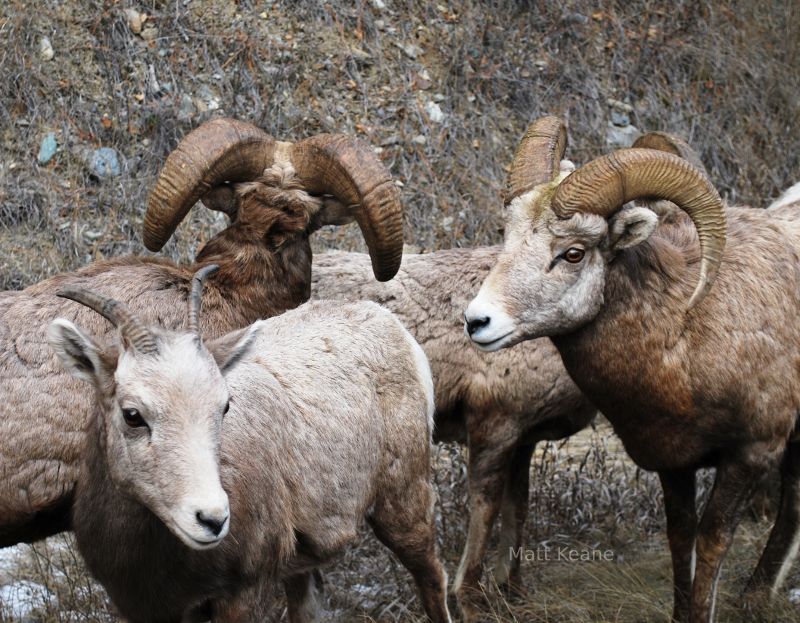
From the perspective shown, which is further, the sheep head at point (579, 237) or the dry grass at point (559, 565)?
the dry grass at point (559, 565)

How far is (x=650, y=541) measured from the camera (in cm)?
823

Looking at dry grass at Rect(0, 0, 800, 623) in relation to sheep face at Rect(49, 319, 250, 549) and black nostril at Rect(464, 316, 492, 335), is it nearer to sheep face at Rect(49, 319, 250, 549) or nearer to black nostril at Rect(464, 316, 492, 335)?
black nostril at Rect(464, 316, 492, 335)

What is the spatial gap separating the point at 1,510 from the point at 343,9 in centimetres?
845

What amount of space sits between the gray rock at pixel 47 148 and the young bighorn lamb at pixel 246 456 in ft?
18.6

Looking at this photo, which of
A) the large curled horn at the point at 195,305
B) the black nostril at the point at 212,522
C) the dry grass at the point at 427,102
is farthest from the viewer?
the dry grass at the point at 427,102

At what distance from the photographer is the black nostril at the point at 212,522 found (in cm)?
395

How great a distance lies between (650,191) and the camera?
5.76 metres

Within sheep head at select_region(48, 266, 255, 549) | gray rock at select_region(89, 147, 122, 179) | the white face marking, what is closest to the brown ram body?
sheep head at select_region(48, 266, 255, 549)

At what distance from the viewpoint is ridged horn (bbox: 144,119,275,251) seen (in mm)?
6086

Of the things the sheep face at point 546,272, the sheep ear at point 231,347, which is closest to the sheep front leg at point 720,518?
the sheep face at point 546,272

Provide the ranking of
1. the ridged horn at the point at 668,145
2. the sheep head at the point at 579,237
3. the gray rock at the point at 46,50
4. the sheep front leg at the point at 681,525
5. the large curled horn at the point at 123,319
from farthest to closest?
the gray rock at the point at 46,50 < the ridged horn at the point at 668,145 < the sheep front leg at the point at 681,525 < the sheep head at the point at 579,237 < the large curled horn at the point at 123,319

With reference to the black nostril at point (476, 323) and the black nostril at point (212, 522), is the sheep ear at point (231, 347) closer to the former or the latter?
the black nostril at point (212, 522)

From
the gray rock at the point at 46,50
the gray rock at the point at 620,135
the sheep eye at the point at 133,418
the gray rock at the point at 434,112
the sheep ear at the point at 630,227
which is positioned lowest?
the gray rock at the point at 620,135

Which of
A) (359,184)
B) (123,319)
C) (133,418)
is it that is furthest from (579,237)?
(133,418)
